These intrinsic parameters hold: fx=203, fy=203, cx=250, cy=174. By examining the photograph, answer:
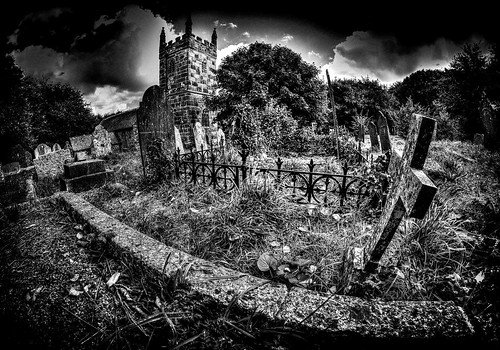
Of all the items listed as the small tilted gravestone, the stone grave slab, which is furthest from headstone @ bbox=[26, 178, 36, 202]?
the small tilted gravestone

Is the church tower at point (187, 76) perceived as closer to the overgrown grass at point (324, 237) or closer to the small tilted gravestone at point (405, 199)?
the overgrown grass at point (324, 237)

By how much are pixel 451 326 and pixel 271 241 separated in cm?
135

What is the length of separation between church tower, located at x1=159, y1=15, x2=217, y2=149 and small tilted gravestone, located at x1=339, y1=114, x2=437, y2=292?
12588 mm

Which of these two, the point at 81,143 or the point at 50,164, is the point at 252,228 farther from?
the point at 81,143

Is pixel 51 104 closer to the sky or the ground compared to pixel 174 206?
closer to the sky

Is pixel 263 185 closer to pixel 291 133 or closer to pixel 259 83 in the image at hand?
pixel 291 133

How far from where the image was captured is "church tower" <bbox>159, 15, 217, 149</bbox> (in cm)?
1324

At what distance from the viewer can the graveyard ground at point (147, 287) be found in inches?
37.9

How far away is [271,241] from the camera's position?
6.72 ft

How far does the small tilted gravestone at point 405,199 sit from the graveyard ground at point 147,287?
0.12 metres

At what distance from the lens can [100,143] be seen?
31.5 ft

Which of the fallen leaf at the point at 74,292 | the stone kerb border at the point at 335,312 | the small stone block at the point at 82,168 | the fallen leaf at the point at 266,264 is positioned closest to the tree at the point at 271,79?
the small stone block at the point at 82,168

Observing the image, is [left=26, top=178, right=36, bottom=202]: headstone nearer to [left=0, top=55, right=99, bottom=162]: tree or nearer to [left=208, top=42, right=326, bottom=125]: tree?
[left=208, top=42, right=326, bottom=125]: tree

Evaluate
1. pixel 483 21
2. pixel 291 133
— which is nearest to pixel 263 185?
pixel 291 133
